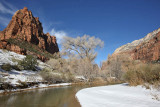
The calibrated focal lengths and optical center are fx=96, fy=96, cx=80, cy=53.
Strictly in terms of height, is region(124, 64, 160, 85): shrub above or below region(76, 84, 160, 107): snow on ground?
above

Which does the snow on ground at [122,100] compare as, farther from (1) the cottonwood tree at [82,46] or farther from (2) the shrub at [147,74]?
(1) the cottonwood tree at [82,46]

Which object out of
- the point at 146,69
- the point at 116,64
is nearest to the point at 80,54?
the point at 146,69

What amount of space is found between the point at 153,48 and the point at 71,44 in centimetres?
7767

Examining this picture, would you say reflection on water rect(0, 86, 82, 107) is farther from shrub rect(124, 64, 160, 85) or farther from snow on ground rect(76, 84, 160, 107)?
shrub rect(124, 64, 160, 85)

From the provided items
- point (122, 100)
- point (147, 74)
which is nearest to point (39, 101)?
point (122, 100)

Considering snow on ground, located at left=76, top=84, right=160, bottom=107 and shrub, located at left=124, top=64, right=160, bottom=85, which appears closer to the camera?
snow on ground, located at left=76, top=84, right=160, bottom=107

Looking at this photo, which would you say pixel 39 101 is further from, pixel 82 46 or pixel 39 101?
pixel 82 46

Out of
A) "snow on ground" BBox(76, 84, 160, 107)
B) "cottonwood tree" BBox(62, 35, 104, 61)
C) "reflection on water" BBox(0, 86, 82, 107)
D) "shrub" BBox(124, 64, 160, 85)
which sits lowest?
"reflection on water" BBox(0, 86, 82, 107)

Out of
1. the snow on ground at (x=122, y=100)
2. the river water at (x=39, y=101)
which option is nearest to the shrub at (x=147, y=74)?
the snow on ground at (x=122, y=100)

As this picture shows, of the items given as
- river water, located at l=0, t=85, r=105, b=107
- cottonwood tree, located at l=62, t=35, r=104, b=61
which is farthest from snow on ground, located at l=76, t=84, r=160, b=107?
cottonwood tree, located at l=62, t=35, r=104, b=61

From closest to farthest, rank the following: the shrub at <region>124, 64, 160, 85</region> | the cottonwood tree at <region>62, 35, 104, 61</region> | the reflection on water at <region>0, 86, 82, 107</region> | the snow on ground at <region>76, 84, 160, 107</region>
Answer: the snow on ground at <region>76, 84, 160, 107</region>
the reflection on water at <region>0, 86, 82, 107</region>
the shrub at <region>124, 64, 160, 85</region>
the cottonwood tree at <region>62, 35, 104, 61</region>

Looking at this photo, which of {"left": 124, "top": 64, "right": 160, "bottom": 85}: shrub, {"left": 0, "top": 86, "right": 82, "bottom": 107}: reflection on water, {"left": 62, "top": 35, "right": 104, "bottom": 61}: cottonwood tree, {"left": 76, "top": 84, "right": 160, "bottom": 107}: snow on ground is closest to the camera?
{"left": 76, "top": 84, "right": 160, "bottom": 107}: snow on ground

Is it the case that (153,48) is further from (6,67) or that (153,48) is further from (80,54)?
(6,67)

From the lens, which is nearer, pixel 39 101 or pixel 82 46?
pixel 39 101
